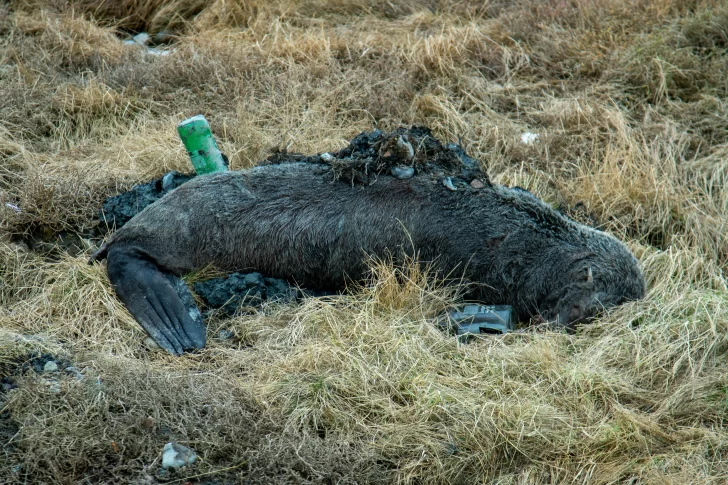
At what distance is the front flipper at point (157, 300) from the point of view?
15.5ft

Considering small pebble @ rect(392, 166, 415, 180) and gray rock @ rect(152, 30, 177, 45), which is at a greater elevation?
small pebble @ rect(392, 166, 415, 180)

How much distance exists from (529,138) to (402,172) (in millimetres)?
2288

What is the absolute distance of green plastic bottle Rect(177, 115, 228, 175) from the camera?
576 cm

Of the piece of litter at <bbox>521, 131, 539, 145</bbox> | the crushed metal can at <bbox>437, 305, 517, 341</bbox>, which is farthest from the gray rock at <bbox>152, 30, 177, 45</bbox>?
the crushed metal can at <bbox>437, 305, 517, 341</bbox>

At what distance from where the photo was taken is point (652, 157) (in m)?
6.68

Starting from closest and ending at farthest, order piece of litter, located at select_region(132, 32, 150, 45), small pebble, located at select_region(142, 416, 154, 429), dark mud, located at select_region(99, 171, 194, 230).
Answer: small pebble, located at select_region(142, 416, 154, 429), dark mud, located at select_region(99, 171, 194, 230), piece of litter, located at select_region(132, 32, 150, 45)

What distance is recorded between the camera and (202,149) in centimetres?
581

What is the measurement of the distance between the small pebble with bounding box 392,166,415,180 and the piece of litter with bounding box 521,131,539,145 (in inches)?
83.7

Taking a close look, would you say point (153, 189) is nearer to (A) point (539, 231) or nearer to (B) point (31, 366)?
(B) point (31, 366)

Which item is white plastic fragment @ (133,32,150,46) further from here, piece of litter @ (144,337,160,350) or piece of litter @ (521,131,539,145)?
piece of litter @ (144,337,160,350)

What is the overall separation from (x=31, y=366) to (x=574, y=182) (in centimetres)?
424

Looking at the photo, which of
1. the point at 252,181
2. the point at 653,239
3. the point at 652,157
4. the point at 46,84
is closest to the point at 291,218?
the point at 252,181

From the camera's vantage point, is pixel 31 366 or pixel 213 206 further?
pixel 213 206

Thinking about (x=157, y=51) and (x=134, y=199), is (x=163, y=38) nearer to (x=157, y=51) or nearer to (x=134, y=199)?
(x=157, y=51)
